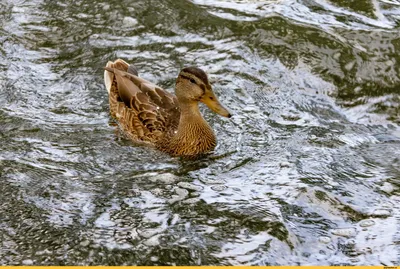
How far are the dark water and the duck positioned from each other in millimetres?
211

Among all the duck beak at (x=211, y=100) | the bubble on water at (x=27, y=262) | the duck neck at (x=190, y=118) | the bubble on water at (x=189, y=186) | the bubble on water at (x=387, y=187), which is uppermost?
the duck beak at (x=211, y=100)

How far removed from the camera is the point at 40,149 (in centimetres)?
836

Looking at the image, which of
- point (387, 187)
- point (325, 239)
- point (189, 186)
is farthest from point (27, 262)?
point (387, 187)

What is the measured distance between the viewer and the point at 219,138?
8945 mm

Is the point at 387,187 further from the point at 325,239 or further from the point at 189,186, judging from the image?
the point at 189,186

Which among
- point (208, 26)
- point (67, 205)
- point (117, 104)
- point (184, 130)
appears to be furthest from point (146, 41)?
point (67, 205)

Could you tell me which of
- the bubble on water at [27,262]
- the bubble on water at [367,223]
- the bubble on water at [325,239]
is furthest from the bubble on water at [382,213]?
the bubble on water at [27,262]

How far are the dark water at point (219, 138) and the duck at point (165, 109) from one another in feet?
0.69

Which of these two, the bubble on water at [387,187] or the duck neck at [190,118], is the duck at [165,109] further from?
the bubble on water at [387,187]

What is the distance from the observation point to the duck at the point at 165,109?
844cm

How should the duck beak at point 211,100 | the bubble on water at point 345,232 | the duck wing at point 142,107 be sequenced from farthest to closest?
the duck wing at point 142,107, the duck beak at point 211,100, the bubble on water at point 345,232

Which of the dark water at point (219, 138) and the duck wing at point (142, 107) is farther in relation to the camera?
the duck wing at point (142, 107)

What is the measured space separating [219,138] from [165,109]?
2.68 feet

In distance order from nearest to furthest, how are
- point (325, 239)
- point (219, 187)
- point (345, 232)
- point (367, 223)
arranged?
point (325, 239) < point (345, 232) < point (367, 223) < point (219, 187)
